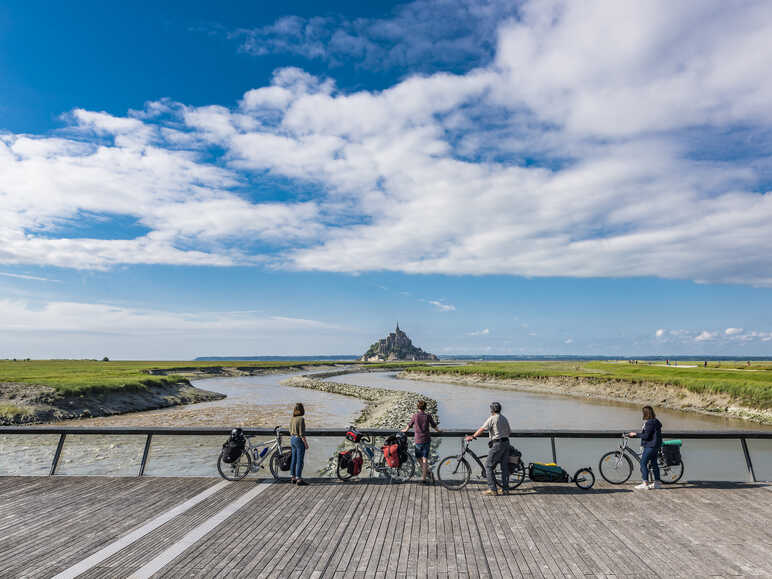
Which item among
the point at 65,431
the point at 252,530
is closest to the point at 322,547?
the point at 252,530

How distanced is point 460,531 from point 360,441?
429cm

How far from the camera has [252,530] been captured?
31.5 feet

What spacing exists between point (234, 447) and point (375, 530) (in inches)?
201

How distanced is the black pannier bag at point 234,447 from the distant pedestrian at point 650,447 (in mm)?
11099

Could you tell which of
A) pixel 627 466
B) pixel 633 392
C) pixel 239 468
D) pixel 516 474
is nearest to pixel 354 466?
pixel 239 468

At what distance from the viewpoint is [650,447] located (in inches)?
471

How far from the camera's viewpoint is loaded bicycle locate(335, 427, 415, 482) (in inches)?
503

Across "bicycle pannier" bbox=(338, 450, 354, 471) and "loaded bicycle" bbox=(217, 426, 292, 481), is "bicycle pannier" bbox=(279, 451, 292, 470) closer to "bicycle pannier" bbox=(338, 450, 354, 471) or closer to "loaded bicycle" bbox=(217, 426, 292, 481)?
"loaded bicycle" bbox=(217, 426, 292, 481)

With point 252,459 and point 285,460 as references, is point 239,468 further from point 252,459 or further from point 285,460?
point 285,460

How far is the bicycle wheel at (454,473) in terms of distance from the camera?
12.2 metres

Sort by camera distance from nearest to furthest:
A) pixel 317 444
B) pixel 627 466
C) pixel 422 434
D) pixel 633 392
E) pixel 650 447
A: 1. pixel 650 447
2. pixel 422 434
3. pixel 627 466
4. pixel 317 444
5. pixel 633 392

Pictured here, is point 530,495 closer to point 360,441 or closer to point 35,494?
point 360,441

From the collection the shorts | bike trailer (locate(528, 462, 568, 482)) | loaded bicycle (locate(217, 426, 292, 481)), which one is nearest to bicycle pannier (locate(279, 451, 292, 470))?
loaded bicycle (locate(217, 426, 292, 481))

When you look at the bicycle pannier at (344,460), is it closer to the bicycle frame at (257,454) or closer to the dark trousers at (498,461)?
the bicycle frame at (257,454)
